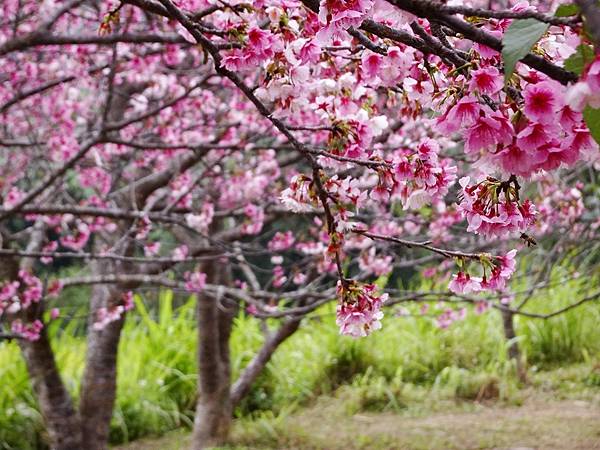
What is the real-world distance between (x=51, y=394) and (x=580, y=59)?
3650 millimetres

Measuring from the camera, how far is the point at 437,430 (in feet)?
13.2

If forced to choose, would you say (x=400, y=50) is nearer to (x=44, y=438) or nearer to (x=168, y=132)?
(x=168, y=132)

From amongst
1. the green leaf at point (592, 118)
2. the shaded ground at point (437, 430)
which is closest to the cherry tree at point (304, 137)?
the green leaf at point (592, 118)

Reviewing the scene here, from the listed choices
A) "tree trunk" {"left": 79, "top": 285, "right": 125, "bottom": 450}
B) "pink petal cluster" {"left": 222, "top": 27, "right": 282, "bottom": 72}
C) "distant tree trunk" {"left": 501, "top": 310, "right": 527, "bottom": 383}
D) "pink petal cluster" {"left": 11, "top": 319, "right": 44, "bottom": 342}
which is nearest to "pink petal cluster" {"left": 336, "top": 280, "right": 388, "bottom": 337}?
"pink petal cluster" {"left": 222, "top": 27, "right": 282, "bottom": 72}

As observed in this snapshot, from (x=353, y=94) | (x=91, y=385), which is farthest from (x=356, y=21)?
(x=91, y=385)

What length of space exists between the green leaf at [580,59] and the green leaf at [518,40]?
4 cm

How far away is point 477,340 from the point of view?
603cm

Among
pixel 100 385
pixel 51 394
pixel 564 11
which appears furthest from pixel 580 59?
pixel 100 385

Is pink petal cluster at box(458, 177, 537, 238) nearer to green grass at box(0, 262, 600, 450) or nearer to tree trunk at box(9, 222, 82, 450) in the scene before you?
tree trunk at box(9, 222, 82, 450)

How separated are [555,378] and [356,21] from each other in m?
4.67

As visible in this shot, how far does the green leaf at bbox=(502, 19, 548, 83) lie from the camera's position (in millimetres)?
653

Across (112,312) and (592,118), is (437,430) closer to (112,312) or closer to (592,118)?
(112,312)

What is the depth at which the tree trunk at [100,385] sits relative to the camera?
397cm

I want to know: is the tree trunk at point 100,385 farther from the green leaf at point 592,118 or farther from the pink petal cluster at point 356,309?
the green leaf at point 592,118
